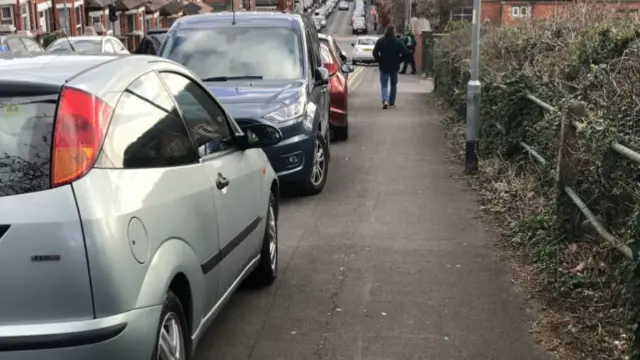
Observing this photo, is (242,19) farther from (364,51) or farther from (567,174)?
(364,51)

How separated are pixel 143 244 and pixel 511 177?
6.02m

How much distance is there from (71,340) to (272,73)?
261 inches

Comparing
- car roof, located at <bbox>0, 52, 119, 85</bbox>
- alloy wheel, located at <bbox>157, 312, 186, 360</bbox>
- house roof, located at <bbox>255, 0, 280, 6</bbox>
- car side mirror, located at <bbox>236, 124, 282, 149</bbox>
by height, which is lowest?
alloy wheel, located at <bbox>157, 312, 186, 360</bbox>

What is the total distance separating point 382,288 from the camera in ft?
18.6

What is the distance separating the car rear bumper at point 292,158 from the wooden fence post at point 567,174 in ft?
9.77

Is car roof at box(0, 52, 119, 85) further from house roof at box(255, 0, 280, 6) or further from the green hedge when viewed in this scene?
house roof at box(255, 0, 280, 6)

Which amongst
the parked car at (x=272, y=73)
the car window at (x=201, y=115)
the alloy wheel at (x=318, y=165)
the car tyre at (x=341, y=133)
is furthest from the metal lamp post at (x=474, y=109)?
the car window at (x=201, y=115)

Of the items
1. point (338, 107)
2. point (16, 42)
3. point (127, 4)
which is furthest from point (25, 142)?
point (127, 4)

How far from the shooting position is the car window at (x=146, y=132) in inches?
127

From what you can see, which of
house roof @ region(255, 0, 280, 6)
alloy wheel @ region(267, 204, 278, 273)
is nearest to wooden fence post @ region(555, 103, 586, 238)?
alloy wheel @ region(267, 204, 278, 273)

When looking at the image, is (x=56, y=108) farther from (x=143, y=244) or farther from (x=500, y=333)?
(x=500, y=333)

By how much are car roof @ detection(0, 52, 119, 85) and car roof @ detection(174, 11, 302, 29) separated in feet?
19.0

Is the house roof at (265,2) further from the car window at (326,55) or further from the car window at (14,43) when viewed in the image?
the car window at (326,55)

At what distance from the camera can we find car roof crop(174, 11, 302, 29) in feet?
31.6
